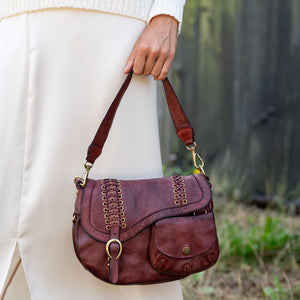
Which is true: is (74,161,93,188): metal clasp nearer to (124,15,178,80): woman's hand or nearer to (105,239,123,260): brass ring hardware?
(105,239,123,260): brass ring hardware

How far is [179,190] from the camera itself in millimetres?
1181

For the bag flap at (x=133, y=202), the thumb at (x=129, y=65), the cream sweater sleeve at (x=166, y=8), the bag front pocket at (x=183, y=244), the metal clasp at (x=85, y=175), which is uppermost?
Answer: the cream sweater sleeve at (x=166, y=8)

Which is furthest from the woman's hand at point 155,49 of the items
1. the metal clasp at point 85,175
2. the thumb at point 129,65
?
the metal clasp at point 85,175

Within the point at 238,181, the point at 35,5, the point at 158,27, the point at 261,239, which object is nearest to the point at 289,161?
the point at 238,181

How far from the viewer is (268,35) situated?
11.8 feet

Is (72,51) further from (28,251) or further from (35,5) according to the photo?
(28,251)

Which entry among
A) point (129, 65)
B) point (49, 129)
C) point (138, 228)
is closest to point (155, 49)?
point (129, 65)

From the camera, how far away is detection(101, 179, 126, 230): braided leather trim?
112 cm

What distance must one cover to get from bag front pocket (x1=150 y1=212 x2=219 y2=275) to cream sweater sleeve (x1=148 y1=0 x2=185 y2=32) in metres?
0.56

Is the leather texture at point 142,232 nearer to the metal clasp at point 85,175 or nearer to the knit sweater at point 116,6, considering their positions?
the metal clasp at point 85,175

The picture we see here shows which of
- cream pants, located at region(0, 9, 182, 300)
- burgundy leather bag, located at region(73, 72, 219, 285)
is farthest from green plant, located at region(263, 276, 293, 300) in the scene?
cream pants, located at region(0, 9, 182, 300)

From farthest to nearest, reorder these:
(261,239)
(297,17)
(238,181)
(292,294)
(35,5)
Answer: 1. (238,181)
2. (297,17)
3. (261,239)
4. (292,294)
5. (35,5)

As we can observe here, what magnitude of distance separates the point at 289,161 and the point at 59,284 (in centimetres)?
275

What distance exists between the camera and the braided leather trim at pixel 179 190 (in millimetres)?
1166
